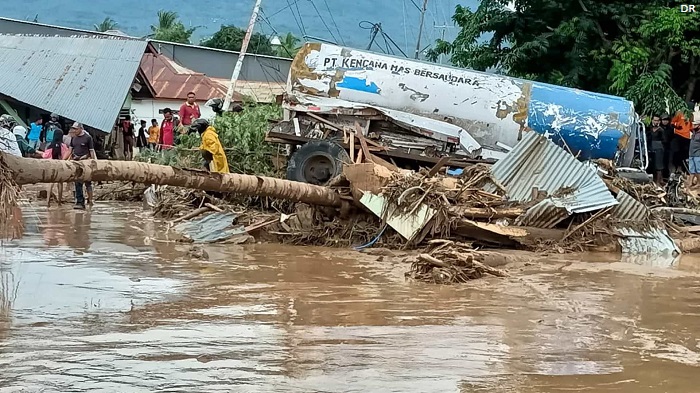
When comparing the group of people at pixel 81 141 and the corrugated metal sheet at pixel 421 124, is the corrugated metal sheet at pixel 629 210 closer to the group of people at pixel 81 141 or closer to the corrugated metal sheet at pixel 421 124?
the corrugated metal sheet at pixel 421 124

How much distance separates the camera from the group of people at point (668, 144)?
17.8 metres

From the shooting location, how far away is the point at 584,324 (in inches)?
286

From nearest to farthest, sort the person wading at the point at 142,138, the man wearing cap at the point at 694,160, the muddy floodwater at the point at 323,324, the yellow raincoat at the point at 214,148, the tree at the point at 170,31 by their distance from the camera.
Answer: the muddy floodwater at the point at 323,324, the yellow raincoat at the point at 214,148, the man wearing cap at the point at 694,160, the person wading at the point at 142,138, the tree at the point at 170,31

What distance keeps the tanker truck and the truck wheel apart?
40 centimetres

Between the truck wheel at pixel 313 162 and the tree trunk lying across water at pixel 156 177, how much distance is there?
2548 millimetres

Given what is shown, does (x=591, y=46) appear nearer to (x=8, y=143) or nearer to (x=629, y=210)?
(x=629, y=210)

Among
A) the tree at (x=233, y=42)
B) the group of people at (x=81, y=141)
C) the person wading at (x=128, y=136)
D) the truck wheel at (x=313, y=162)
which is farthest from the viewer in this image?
the tree at (x=233, y=42)

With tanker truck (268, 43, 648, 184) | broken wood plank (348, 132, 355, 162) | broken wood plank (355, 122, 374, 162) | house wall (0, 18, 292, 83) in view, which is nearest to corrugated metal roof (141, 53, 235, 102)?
house wall (0, 18, 292, 83)

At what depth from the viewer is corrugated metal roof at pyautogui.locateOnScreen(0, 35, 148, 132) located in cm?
2208

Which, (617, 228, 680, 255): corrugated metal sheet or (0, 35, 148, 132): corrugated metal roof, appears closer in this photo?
(617, 228, 680, 255): corrugated metal sheet

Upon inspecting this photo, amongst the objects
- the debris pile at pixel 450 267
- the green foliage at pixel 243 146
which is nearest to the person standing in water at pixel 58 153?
the green foliage at pixel 243 146

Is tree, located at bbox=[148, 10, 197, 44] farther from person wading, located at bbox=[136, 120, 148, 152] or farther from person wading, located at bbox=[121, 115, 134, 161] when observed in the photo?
person wading, located at bbox=[121, 115, 134, 161]

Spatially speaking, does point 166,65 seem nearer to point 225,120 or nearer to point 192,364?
point 225,120

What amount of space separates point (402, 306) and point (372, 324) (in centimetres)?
82
